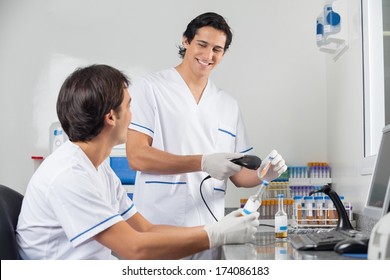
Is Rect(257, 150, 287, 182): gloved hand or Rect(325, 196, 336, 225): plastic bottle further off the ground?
Rect(257, 150, 287, 182): gloved hand

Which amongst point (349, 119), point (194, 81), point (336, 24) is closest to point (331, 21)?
point (336, 24)

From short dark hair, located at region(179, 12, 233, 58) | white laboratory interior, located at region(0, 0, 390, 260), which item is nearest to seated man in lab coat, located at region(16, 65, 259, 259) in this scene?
short dark hair, located at region(179, 12, 233, 58)

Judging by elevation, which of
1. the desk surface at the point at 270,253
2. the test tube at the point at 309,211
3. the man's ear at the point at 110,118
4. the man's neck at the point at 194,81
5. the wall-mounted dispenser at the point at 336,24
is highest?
the wall-mounted dispenser at the point at 336,24

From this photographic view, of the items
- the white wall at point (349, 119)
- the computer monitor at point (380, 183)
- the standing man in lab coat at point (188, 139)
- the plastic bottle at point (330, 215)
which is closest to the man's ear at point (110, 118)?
the standing man in lab coat at point (188, 139)

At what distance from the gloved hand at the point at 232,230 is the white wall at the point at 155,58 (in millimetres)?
2027

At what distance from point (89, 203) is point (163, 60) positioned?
251 cm

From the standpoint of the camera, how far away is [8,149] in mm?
3967

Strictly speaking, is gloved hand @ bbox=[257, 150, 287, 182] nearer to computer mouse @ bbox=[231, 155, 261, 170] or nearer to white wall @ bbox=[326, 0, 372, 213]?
computer mouse @ bbox=[231, 155, 261, 170]

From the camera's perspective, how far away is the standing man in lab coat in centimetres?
231

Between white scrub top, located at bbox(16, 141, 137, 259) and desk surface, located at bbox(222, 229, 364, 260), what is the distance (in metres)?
0.36

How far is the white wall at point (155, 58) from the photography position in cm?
384

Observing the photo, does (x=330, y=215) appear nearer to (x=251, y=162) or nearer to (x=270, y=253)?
(x=251, y=162)

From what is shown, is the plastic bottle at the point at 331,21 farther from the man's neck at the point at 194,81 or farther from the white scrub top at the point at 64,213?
the white scrub top at the point at 64,213

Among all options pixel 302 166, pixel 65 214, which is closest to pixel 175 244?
pixel 65 214
